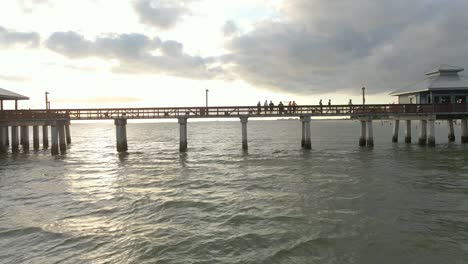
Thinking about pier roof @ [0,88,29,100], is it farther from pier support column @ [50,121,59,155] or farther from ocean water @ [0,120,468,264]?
ocean water @ [0,120,468,264]

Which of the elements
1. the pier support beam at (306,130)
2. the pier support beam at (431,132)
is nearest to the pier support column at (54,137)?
the pier support beam at (306,130)

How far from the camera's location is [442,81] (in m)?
36.9

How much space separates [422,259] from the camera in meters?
8.05

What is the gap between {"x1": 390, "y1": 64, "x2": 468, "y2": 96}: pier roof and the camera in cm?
3450

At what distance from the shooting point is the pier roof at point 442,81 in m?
34.5

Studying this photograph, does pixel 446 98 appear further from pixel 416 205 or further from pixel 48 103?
pixel 48 103

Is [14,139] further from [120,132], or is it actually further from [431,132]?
[431,132]

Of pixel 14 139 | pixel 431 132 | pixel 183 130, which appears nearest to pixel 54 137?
pixel 14 139

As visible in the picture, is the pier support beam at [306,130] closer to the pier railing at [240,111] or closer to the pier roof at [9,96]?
the pier railing at [240,111]

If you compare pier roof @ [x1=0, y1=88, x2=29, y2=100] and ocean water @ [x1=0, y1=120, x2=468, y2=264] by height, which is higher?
pier roof @ [x1=0, y1=88, x2=29, y2=100]

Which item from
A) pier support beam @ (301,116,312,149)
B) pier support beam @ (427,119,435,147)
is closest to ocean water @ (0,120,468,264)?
pier support beam @ (301,116,312,149)

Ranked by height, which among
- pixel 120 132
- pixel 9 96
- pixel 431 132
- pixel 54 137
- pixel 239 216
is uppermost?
pixel 9 96

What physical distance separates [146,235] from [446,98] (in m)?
35.5

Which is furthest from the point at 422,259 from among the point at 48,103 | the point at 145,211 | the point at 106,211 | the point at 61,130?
the point at 48,103
